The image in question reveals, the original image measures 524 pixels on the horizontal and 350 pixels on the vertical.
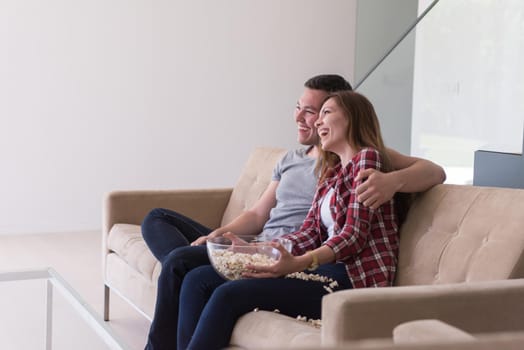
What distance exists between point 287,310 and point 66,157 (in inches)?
153

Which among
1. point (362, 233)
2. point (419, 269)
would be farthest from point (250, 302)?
Result: point (419, 269)

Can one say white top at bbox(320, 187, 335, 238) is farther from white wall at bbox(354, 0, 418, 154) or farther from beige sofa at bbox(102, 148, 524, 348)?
white wall at bbox(354, 0, 418, 154)

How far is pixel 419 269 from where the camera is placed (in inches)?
81.9

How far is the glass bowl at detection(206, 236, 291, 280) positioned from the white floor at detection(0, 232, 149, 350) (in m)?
0.99

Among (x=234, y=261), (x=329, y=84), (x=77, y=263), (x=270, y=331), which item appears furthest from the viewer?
(x=77, y=263)

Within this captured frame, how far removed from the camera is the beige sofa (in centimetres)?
153

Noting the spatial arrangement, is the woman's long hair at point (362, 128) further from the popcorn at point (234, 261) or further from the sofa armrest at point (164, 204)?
the sofa armrest at point (164, 204)

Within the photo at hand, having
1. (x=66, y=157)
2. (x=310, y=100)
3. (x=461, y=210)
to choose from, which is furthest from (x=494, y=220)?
(x=66, y=157)

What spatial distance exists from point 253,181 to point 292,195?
2.14ft

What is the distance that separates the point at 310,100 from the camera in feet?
8.75

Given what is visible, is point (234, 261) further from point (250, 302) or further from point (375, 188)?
point (375, 188)

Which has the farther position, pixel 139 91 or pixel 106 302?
pixel 139 91

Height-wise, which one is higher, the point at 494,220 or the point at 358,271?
the point at 494,220

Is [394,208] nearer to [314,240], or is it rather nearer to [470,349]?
[314,240]
